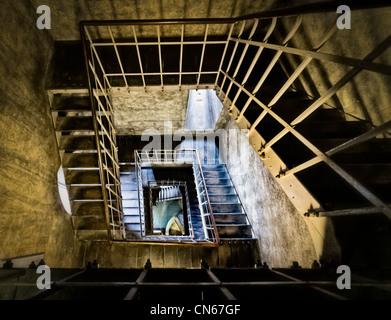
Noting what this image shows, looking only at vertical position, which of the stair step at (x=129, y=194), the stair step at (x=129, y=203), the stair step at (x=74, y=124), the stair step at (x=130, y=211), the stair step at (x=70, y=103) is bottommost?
Answer: the stair step at (x=130, y=211)

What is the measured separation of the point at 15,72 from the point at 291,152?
4.74 meters

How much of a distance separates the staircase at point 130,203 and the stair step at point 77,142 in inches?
133

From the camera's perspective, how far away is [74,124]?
14.8 ft

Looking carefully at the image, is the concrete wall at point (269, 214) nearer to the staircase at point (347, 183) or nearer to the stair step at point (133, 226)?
the staircase at point (347, 183)

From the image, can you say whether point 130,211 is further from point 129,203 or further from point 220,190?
point 220,190

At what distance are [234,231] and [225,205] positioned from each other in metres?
1.14

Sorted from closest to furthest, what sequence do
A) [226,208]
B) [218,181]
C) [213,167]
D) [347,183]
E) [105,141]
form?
1. [347,183]
2. [105,141]
3. [226,208]
4. [218,181]
5. [213,167]

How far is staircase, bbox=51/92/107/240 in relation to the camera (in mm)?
4441

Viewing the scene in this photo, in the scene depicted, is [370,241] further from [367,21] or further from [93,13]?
[93,13]

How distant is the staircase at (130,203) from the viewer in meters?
6.79
